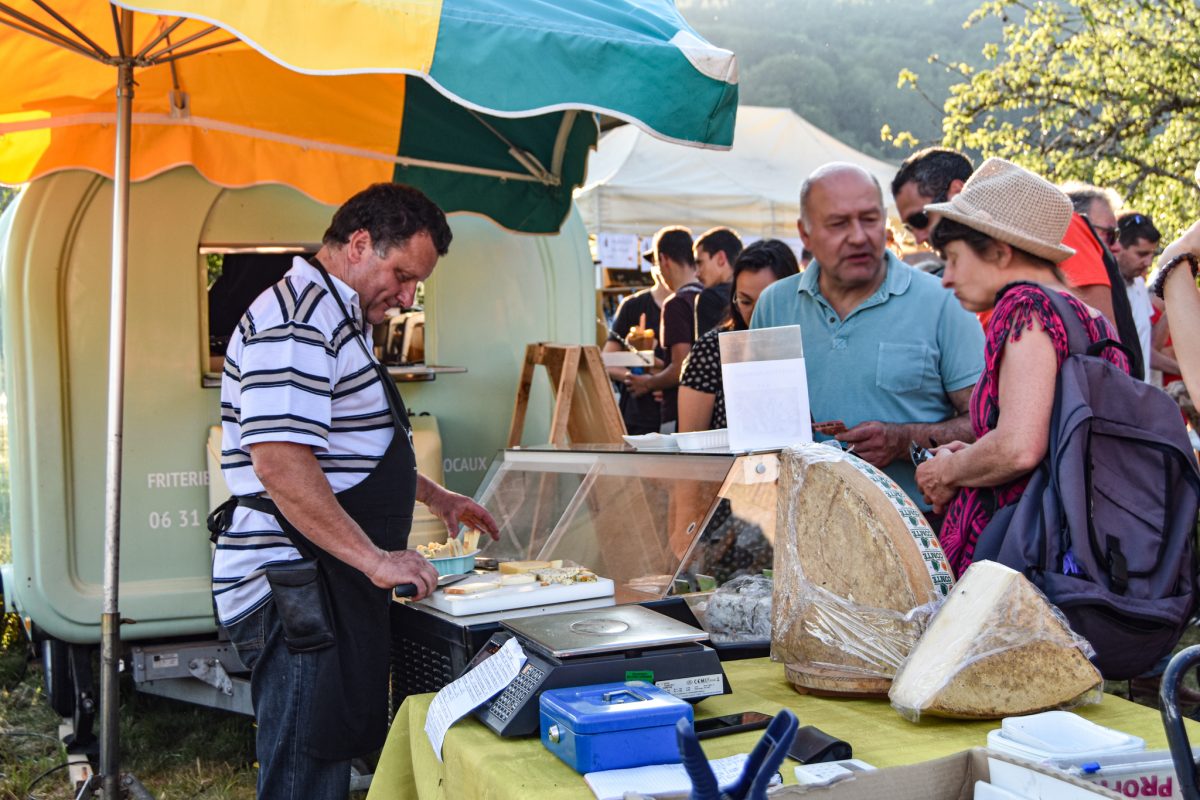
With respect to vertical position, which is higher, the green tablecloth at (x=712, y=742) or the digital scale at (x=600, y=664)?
the digital scale at (x=600, y=664)

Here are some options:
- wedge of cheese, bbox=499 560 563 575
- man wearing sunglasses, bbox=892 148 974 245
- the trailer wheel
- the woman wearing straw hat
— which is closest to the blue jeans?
wedge of cheese, bbox=499 560 563 575

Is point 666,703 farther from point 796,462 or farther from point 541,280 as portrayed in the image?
point 541,280

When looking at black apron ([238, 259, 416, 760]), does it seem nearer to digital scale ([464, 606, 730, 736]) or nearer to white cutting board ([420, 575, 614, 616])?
white cutting board ([420, 575, 614, 616])

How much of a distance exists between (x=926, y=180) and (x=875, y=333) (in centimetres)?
108

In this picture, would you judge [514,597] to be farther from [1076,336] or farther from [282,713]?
[1076,336]

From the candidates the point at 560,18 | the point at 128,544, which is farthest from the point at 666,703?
the point at 128,544

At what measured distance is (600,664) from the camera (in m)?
1.84

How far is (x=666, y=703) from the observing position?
1.68 meters

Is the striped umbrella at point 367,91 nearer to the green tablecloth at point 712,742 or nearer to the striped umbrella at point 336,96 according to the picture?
the striped umbrella at point 336,96

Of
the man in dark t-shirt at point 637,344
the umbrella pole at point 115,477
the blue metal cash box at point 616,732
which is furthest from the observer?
the man in dark t-shirt at point 637,344

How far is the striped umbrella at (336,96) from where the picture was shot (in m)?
2.46

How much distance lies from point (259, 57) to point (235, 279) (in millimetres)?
1259

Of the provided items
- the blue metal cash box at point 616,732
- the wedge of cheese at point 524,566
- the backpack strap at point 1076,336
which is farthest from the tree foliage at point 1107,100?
the blue metal cash box at point 616,732

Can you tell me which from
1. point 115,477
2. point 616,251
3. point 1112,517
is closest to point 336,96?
point 115,477
